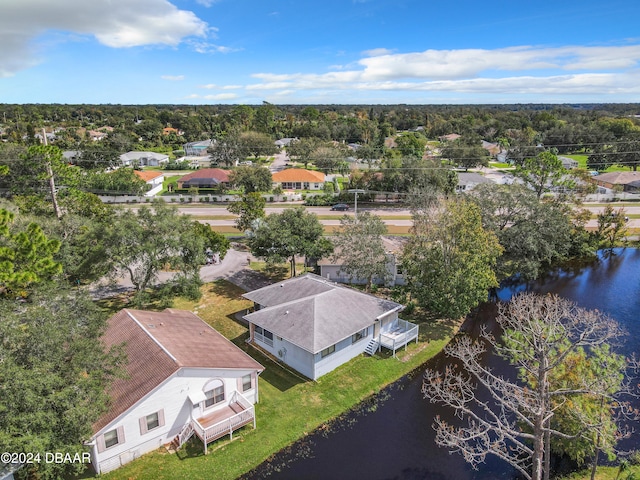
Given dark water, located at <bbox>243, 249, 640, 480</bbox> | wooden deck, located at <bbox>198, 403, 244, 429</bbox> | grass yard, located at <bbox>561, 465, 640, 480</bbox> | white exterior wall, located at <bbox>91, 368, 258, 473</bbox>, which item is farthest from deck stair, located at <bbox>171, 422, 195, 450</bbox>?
grass yard, located at <bbox>561, 465, 640, 480</bbox>

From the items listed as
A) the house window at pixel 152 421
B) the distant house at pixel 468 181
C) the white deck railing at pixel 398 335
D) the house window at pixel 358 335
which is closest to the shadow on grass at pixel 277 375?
the house window at pixel 358 335

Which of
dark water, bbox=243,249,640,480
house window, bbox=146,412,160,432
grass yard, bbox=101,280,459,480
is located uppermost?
house window, bbox=146,412,160,432

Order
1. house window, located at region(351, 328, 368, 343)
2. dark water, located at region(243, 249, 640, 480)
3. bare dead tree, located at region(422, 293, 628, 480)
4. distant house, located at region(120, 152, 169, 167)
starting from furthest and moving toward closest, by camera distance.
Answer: distant house, located at region(120, 152, 169, 167) → house window, located at region(351, 328, 368, 343) → dark water, located at region(243, 249, 640, 480) → bare dead tree, located at region(422, 293, 628, 480)

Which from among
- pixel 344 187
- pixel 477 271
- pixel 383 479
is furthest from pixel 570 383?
pixel 344 187

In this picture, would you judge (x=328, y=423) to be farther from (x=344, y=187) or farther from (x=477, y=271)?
(x=344, y=187)

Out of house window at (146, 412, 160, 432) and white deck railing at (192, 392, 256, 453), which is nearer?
house window at (146, 412, 160, 432)

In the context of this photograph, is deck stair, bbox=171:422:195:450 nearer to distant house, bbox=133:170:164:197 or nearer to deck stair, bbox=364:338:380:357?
deck stair, bbox=364:338:380:357

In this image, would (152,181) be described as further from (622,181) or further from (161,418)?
(622,181)
